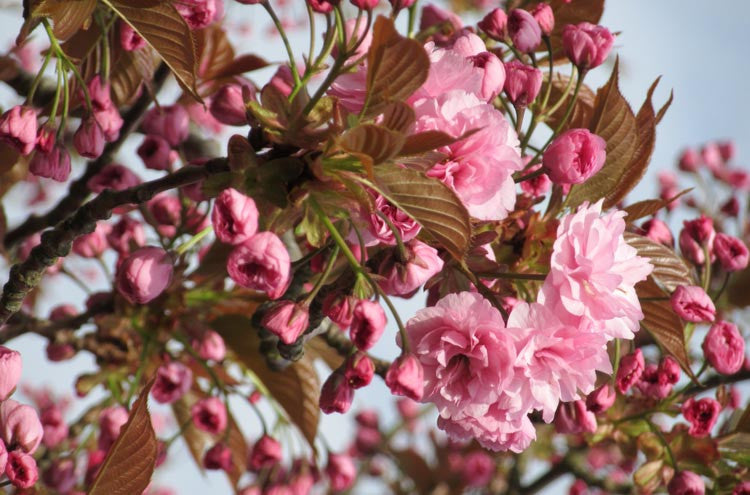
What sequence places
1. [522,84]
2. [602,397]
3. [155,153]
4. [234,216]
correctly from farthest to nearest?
[155,153] → [602,397] → [522,84] → [234,216]

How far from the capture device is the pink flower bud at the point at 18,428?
1.02 meters

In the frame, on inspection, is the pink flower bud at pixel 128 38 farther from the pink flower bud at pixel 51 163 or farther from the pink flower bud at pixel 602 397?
the pink flower bud at pixel 602 397

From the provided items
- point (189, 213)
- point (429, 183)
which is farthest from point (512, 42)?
point (189, 213)

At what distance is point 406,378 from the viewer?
0.87 meters

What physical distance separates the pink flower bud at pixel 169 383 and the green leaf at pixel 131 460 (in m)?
0.54

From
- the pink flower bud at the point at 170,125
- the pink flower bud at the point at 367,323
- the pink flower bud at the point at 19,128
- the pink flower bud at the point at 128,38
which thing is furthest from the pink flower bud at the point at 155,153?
the pink flower bud at the point at 367,323

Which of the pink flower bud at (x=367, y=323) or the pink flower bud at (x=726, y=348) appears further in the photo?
the pink flower bud at (x=726, y=348)

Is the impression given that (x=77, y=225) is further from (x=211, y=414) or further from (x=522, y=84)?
(x=211, y=414)

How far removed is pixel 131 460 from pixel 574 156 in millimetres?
613

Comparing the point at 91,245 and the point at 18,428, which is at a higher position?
the point at 18,428

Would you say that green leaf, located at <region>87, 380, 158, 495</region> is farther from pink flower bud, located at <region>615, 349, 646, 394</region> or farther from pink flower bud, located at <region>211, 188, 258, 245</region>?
pink flower bud, located at <region>615, 349, 646, 394</region>

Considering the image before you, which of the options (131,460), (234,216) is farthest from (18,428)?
(234,216)

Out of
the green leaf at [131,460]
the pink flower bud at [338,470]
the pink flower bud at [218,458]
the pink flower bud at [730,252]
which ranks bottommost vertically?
the pink flower bud at [338,470]

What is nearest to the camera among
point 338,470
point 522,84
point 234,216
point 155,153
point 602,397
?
point 234,216
